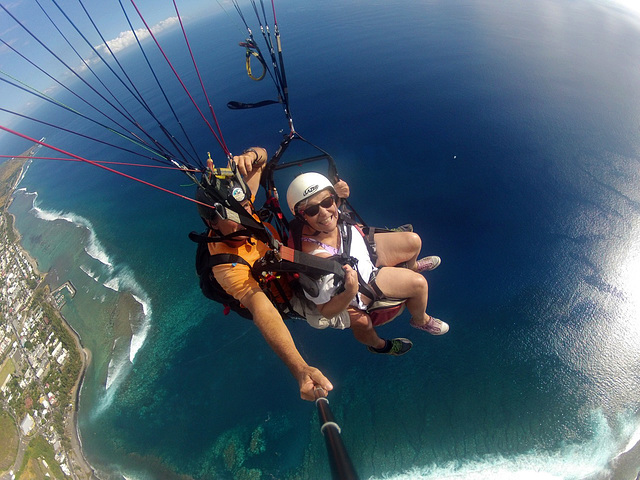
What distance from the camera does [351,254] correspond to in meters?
4.23

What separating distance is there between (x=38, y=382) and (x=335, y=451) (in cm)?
2613

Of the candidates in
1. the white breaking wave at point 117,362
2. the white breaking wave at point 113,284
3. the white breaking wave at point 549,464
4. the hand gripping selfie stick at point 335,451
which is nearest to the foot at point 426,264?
the hand gripping selfie stick at point 335,451

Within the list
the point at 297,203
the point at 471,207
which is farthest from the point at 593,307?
the point at 297,203

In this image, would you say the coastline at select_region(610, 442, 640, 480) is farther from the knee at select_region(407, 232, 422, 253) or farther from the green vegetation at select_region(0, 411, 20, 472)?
the green vegetation at select_region(0, 411, 20, 472)

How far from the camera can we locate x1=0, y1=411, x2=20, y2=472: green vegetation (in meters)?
16.7

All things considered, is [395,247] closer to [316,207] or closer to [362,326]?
[362,326]

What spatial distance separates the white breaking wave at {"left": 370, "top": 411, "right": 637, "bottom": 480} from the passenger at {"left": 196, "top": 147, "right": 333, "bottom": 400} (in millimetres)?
11265

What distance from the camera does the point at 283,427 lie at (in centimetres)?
1258

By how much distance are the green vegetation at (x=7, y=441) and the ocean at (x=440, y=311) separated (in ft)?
20.5

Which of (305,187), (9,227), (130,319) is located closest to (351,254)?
(305,187)

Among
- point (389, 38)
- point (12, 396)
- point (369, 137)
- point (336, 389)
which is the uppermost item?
point (389, 38)

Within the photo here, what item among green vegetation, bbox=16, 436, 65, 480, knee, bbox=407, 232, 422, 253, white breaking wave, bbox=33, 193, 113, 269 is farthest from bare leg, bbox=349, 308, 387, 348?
white breaking wave, bbox=33, 193, 113, 269

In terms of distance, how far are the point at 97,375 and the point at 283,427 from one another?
12.1 m

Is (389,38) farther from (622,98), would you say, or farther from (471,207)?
(471,207)
